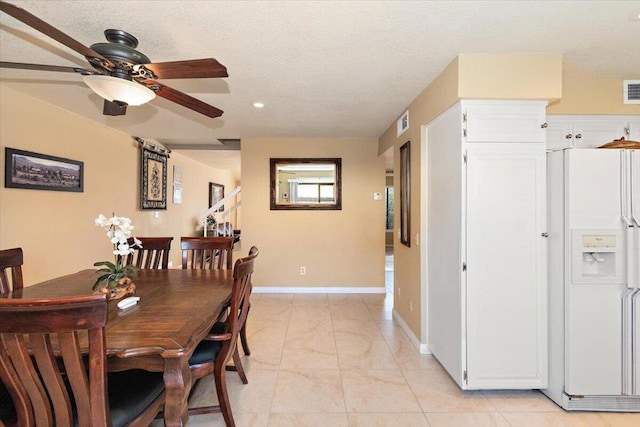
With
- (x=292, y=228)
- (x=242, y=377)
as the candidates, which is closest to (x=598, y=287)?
(x=242, y=377)

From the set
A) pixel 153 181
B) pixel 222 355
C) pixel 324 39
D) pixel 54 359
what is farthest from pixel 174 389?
pixel 153 181

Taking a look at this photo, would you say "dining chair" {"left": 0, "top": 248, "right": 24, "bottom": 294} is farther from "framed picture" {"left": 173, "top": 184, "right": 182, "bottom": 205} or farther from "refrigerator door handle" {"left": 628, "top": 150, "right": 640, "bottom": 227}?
"refrigerator door handle" {"left": 628, "top": 150, "right": 640, "bottom": 227}

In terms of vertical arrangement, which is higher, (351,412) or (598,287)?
(598,287)

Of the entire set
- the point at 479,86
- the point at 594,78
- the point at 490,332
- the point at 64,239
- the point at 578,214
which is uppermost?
the point at 594,78

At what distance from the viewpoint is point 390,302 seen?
4309 mm

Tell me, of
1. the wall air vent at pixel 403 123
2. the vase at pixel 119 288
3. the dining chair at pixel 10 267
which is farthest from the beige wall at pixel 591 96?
the dining chair at pixel 10 267

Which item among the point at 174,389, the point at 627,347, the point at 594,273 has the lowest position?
the point at 627,347

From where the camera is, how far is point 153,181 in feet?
17.1

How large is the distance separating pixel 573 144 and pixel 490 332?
177cm

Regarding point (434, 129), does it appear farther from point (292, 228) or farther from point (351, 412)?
point (292, 228)

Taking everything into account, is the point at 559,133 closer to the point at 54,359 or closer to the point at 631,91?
the point at 631,91

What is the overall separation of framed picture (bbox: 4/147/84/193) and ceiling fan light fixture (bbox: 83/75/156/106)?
199 centimetres

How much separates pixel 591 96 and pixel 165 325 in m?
3.48

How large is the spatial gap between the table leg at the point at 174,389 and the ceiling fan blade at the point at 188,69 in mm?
1435
